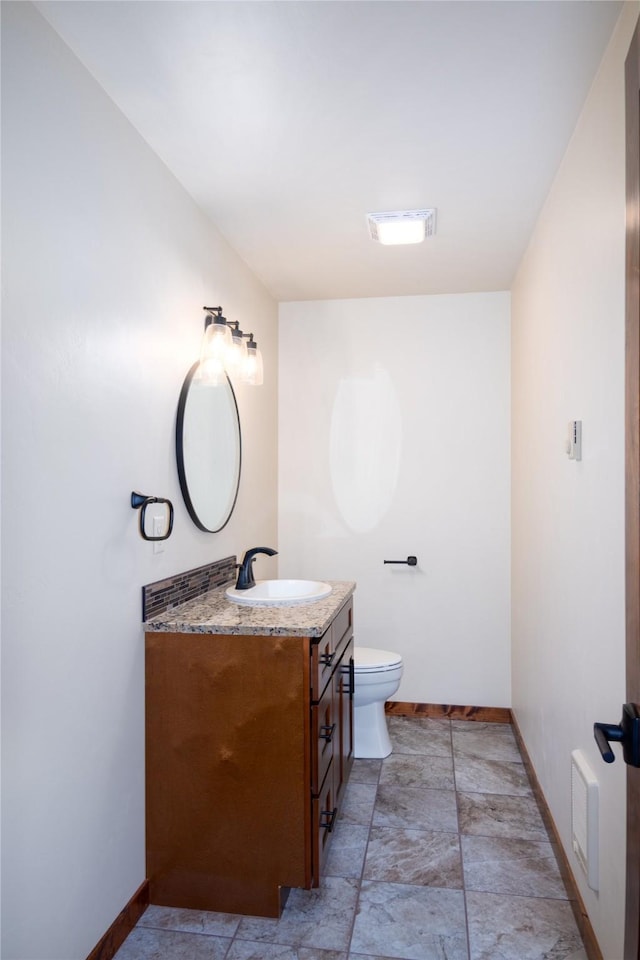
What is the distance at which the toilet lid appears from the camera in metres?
2.98

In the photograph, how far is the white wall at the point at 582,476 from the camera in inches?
59.5

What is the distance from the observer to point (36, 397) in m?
1.48

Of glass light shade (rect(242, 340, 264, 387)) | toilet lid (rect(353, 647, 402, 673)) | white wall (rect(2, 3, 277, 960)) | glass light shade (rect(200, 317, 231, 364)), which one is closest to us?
white wall (rect(2, 3, 277, 960))

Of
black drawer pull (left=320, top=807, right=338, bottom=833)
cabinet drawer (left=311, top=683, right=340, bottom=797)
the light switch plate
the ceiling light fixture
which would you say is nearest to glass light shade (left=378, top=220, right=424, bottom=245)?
the ceiling light fixture

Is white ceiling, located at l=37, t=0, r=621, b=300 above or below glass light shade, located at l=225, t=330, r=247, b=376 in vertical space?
above

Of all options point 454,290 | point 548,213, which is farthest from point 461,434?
point 548,213

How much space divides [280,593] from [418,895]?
120 cm

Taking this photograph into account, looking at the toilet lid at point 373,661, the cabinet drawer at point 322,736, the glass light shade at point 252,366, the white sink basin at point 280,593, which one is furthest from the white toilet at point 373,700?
the glass light shade at point 252,366

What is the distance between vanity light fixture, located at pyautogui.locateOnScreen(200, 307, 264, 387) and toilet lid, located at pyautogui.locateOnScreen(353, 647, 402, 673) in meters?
1.39

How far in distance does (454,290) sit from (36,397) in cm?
271

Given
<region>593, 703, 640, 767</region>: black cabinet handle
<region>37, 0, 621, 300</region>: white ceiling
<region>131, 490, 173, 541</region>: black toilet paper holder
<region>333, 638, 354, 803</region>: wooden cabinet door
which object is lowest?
<region>333, 638, 354, 803</region>: wooden cabinet door

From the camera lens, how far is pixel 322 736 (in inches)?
81.6

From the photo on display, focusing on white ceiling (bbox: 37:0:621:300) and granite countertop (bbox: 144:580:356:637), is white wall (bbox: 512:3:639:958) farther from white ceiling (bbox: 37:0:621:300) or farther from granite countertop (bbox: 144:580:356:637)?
granite countertop (bbox: 144:580:356:637)

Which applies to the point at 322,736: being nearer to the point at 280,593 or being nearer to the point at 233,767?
the point at 233,767
